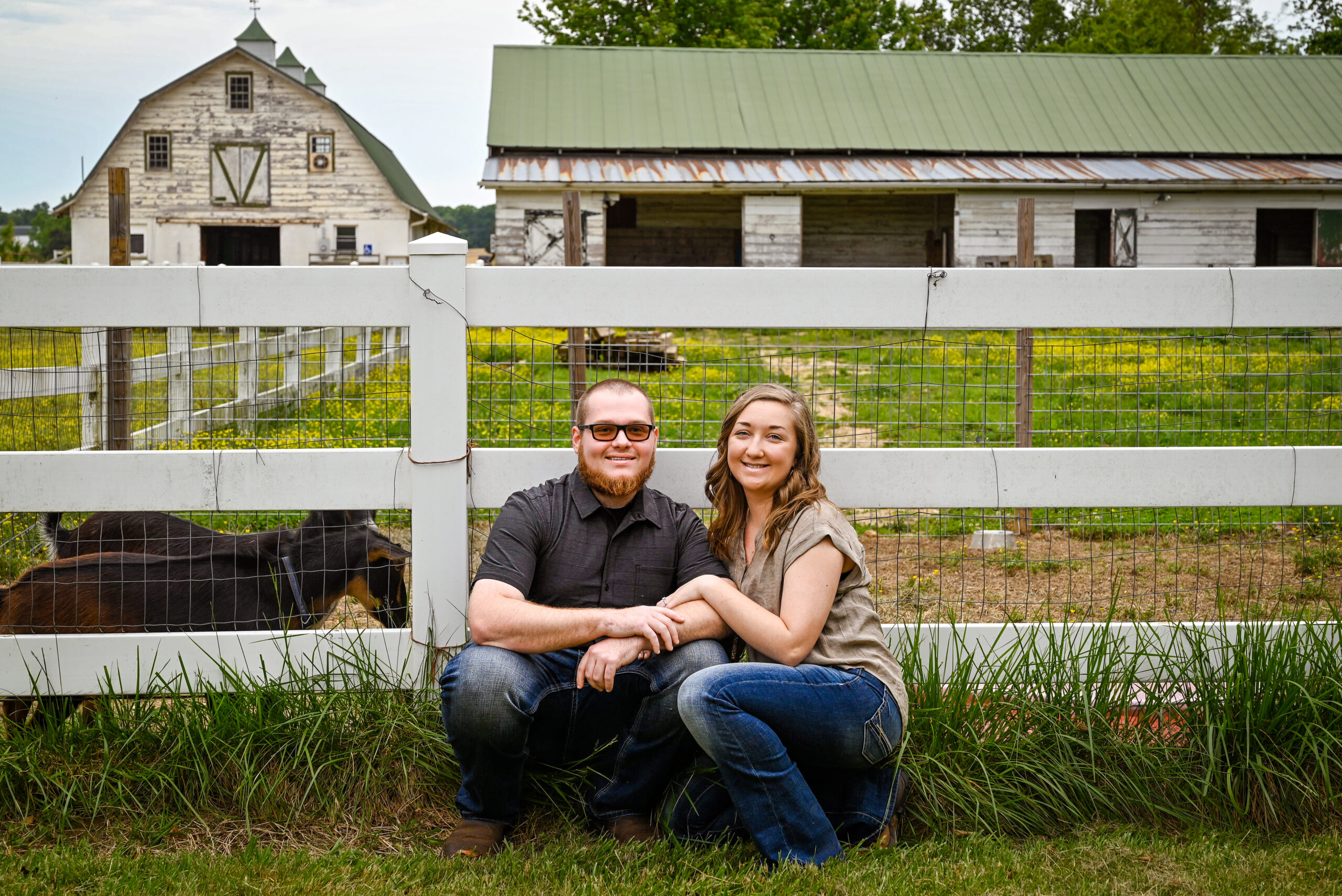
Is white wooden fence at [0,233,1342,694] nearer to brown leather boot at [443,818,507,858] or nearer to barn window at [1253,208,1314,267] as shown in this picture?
brown leather boot at [443,818,507,858]

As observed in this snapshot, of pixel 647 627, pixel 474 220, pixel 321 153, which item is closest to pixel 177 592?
pixel 647 627

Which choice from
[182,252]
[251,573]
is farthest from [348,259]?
[251,573]

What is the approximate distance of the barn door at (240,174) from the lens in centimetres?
2766

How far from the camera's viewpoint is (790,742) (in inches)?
105

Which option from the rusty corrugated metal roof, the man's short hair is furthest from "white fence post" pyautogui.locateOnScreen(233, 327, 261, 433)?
the rusty corrugated metal roof

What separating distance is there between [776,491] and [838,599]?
33 cm

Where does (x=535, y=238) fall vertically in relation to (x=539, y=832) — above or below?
above

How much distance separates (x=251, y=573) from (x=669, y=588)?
1.38m

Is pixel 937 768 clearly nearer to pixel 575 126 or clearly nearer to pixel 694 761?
pixel 694 761

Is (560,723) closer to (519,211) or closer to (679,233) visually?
(519,211)

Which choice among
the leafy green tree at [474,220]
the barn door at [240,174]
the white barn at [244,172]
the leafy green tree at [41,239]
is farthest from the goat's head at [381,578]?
the leafy green tree at [474,220]

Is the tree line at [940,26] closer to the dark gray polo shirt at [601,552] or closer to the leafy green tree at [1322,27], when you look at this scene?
the leafy green tree at [1322,27]

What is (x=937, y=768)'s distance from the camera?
9.56ft

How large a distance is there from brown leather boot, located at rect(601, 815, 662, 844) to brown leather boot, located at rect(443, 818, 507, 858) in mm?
284
